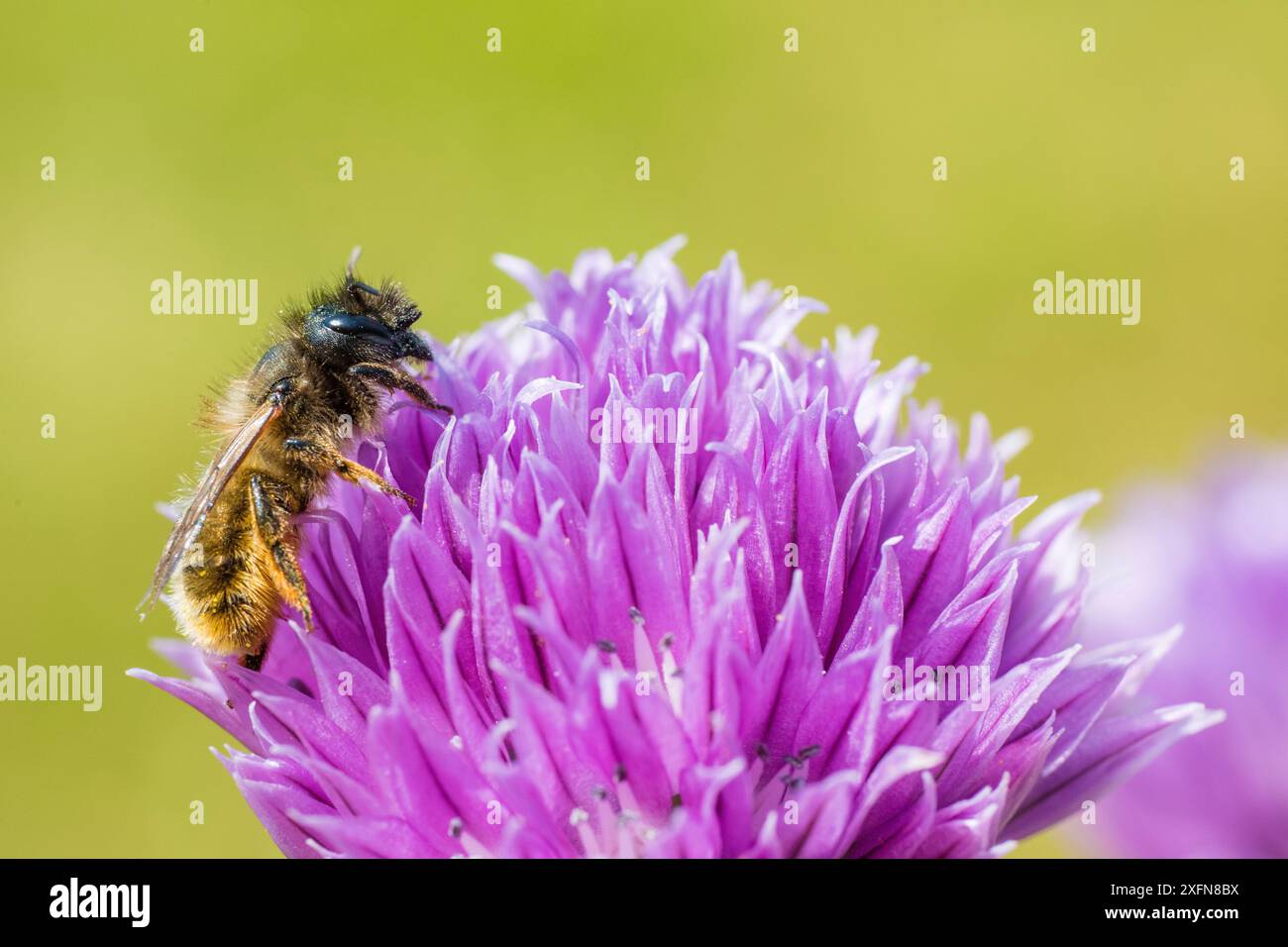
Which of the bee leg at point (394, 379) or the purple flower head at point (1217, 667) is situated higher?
the bee leg at point (394, 379)

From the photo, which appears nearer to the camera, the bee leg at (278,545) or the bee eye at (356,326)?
the bee leg at (278,545)

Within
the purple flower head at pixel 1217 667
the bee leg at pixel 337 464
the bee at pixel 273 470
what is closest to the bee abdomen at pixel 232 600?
the bee at pixel 273 470

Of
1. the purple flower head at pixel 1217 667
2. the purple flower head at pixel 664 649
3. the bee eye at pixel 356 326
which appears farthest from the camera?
the purple flower head at pixel 1217 667

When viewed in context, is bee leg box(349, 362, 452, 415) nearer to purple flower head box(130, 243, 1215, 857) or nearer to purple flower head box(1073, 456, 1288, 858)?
purple flower head box(130, 243, 1215, 857)

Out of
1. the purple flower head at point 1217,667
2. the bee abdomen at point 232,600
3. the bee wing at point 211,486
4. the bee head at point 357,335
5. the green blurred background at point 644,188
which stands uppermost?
the green blurred background at point 644,188

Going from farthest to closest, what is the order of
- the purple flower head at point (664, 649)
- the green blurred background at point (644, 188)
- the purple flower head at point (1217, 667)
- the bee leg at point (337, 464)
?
the green blurred background at point (644, 188) < the purple flower head at point (1217, 667) < the bee leg at point (337, 464) < the purple flower head at point (664, 649)

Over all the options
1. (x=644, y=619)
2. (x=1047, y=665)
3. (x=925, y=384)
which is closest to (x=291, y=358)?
(x=644, y=619)

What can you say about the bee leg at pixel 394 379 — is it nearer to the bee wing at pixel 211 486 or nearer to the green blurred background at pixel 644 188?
the bee wing at pixel 211 486
